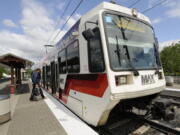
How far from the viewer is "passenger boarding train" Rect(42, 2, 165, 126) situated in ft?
10.9

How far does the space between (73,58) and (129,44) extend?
1.97 metres

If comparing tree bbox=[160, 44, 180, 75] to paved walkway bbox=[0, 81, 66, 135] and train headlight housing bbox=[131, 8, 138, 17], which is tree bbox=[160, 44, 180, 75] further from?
paved walkway bbox=[0, 81, 66, 135]

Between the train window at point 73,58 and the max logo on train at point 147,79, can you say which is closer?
the max logo on train at point 147,79

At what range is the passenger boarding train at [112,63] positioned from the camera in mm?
3316

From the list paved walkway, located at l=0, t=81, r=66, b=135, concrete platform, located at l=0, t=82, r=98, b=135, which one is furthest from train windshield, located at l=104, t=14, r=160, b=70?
paved walkway, located at l=0, t=81, r=66, b=135

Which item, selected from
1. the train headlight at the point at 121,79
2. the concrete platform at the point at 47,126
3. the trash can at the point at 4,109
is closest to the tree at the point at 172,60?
the concrete platform at the point at 47,126

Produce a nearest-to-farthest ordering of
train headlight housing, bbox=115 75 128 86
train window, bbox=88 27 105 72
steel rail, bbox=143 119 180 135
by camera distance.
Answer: train headlight housing, bbox=115 75 128 86 < train window, bbox=88 27 105 72 < steel rail, bbox=143 119 180 135

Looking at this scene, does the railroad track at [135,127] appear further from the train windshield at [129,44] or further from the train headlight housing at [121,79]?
the train windshield at [129,44]

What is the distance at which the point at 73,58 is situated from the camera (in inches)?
196

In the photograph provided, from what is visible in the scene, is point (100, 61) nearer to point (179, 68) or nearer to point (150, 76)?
point (150, 76)

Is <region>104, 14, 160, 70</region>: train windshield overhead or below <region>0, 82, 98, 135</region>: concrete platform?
overhead

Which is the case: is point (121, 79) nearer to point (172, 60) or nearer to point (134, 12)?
point (134, 12)

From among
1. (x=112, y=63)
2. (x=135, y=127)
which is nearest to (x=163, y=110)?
(x=135, y=127)

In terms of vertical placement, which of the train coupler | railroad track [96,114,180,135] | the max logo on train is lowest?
railroad track [96,114,180,135]
